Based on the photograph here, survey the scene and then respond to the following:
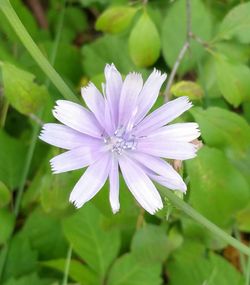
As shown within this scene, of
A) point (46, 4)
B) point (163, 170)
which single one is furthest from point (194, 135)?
point (46, 4)

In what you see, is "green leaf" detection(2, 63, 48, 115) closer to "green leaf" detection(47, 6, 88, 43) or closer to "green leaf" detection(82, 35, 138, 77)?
"green leaf" detection(82, 35, 138, 77)

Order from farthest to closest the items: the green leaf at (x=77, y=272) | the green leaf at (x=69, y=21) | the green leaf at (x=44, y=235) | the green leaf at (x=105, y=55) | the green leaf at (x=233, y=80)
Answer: the green leaf at (x=69, y=21) < the green leaf at (x=105, y=55) < the green leaf at (x=44, y=235) < the green leaf at (x=77, y=272) < the green leaf at (x=233, y=80)

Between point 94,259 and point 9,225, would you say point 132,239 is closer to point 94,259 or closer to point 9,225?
point 94,259

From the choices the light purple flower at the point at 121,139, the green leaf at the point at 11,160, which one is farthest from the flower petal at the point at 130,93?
the green leaf at the point at 11,160

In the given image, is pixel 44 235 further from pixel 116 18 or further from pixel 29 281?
pixel 116 18

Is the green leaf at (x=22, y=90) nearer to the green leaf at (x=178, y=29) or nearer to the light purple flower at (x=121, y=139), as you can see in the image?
the light purple flower at (x=121, y=139)

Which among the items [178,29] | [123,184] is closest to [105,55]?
[178,29]
